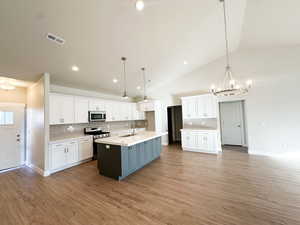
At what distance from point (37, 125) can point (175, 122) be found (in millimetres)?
6278

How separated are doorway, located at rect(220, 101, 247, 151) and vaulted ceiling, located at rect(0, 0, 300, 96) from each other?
8.66 ft

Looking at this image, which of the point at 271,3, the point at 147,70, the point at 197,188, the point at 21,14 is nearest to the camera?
the point at 21,14

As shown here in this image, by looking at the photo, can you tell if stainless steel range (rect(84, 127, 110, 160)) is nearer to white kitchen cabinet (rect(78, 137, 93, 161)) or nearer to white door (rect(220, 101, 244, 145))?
white kitchen cabinet (rect(78, 137, 93, 161))

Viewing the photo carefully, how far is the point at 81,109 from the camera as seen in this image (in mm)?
4457

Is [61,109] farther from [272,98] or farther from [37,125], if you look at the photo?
[272,98]

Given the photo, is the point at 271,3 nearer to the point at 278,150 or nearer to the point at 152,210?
the point at 278,150

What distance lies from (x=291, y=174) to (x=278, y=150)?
1779mm

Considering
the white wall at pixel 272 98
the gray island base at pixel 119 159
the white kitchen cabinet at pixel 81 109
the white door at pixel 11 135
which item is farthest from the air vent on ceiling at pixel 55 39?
the white wall at pixel 272 98

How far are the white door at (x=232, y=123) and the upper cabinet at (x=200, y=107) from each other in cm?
138

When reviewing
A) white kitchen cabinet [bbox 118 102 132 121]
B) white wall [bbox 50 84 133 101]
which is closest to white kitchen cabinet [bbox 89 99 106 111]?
white wall [bbox 50 84 133 101]

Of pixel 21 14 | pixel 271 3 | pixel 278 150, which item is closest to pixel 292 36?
pixel 271 3

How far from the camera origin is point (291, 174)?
3092 millimetres

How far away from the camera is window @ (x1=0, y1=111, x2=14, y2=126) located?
3859mm

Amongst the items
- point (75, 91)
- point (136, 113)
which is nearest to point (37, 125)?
point (75, 91)
